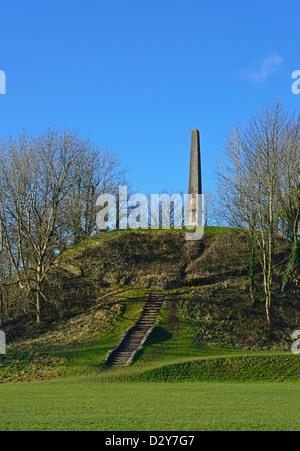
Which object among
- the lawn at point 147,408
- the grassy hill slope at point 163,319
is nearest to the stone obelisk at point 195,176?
the grassy hill slope at point 163,319

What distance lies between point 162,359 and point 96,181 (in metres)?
21.9

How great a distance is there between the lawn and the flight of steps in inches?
211

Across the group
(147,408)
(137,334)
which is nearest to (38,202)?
(137,334)

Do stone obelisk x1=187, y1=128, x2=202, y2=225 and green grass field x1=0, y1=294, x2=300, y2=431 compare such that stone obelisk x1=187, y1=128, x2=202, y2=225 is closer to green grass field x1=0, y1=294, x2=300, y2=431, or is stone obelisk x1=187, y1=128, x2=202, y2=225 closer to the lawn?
green grass field x1=0, y1=294, x2=300, y2=431

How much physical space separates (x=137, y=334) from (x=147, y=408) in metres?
16.5

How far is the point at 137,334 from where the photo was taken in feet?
96.0

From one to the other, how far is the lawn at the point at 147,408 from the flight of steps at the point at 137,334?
5.37 meters

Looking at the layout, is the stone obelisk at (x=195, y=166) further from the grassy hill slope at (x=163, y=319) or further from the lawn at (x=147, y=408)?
the lawn at (x=147, y=408)

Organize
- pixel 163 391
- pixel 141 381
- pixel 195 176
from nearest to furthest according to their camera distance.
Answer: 1. pixel 163 391
2. pixel 141 381
3. pixel 195 176

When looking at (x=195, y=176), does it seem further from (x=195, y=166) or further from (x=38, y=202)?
(x=38, y=202)

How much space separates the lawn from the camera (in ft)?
33.6

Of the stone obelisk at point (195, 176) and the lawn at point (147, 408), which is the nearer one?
the lawn at point (147, 408)

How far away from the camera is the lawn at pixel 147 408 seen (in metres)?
10.2

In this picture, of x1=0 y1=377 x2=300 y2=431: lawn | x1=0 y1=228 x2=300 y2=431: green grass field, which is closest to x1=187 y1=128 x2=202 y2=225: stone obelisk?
x1=0 y1=228 x2=300 y2=431: green grass field
